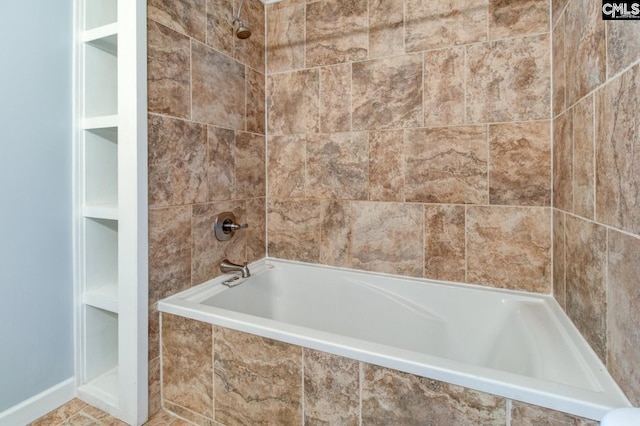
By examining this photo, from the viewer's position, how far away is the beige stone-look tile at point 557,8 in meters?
1.23

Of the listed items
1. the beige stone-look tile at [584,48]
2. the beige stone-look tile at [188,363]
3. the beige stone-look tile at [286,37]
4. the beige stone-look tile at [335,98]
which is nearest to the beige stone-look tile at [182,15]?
the beige stone-look tile at [286,37]

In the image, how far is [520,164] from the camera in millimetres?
1454

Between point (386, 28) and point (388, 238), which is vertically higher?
point (386, 28)

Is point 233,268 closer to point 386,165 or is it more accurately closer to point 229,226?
point 229,226

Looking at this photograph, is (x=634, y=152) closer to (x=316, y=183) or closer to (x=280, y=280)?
(x=316, y=183)

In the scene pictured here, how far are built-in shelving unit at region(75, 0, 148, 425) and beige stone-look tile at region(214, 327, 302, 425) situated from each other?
1.15 feet

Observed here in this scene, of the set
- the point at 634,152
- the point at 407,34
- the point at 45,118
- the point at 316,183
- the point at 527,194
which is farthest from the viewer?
the point at 316,183

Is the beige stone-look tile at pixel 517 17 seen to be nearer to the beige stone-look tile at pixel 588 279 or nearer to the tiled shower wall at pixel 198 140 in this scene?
the beige stone-look tile at pixel 588 279

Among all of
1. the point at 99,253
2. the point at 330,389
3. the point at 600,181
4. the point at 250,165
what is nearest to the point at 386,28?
the point at 250,165

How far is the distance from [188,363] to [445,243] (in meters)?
1.30

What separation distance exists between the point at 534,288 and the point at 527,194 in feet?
1.44

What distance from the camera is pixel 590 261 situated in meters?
0.98

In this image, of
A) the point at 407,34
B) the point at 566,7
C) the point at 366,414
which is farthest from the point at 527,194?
the point at 366,414

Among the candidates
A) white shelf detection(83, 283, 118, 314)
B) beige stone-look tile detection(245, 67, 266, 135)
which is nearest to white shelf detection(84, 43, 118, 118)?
beige stone-look tile detection(245, 67, 266, 135)
